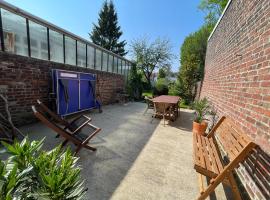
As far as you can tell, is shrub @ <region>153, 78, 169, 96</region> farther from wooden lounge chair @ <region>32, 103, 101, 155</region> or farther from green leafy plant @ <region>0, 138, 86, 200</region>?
green leafy plant @ <region>0, 138, 86, 200</region>

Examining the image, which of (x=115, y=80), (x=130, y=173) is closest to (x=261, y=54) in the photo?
(x=130, y=173)

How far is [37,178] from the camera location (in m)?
1.20

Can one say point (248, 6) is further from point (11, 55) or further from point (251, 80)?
point (11, 55)

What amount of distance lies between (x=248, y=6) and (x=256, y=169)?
261 cm

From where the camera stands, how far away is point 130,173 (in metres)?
2.54

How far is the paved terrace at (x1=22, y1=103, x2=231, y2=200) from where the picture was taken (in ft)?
7.00

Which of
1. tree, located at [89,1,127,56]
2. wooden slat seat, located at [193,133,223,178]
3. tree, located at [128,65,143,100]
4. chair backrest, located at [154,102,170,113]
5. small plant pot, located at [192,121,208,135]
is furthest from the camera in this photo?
tree, located at [89,1,127,56]

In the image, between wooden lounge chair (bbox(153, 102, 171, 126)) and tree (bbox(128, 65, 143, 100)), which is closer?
wooden lounge chair (bbox(153, 102, 171, 126))

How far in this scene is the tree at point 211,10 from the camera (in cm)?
1491

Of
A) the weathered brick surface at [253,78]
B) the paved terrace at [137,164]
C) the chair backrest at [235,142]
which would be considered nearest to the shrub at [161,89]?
the paved terrace at [137,164]

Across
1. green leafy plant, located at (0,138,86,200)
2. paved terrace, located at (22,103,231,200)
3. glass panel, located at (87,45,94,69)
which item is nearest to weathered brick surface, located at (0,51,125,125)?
paved terrace, located at (22,103,231,200)

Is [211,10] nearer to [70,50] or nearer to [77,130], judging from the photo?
[70,50]

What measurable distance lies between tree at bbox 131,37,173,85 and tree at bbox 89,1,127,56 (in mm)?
3541

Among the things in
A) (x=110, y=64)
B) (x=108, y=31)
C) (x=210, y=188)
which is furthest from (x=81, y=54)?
(x=108, y=31)
